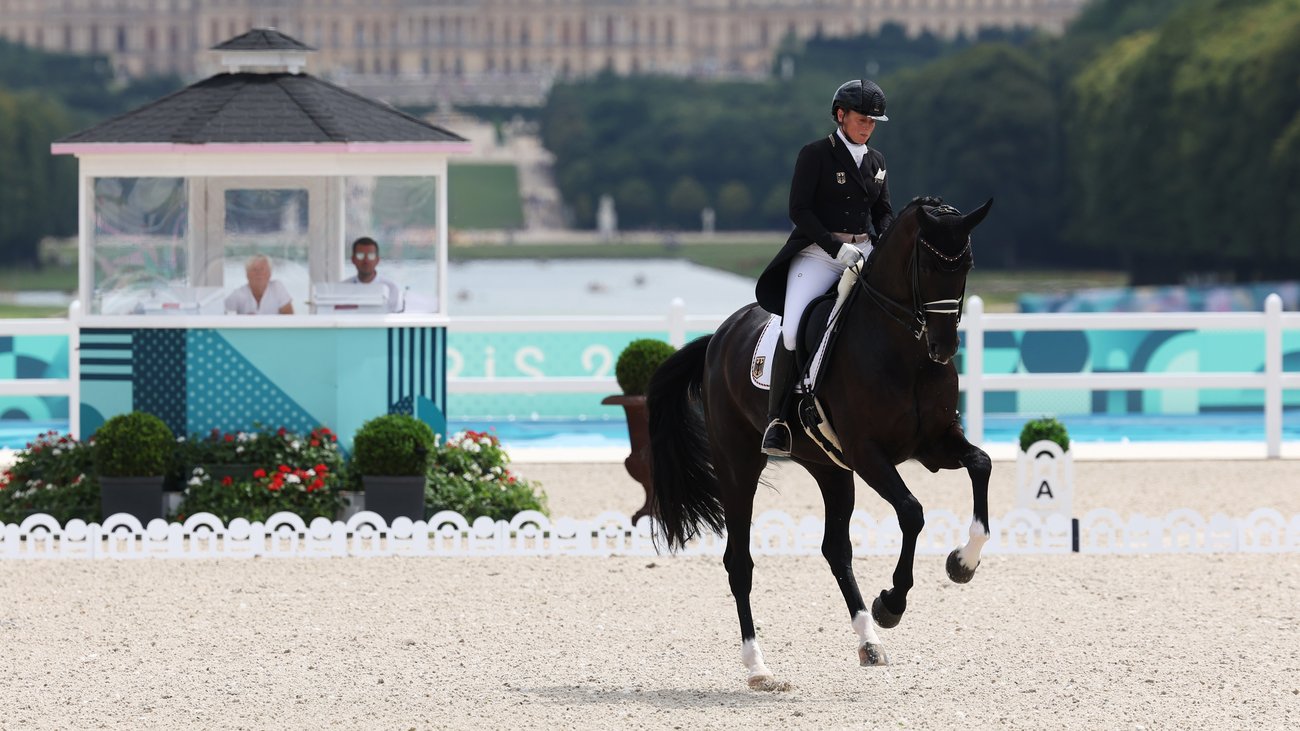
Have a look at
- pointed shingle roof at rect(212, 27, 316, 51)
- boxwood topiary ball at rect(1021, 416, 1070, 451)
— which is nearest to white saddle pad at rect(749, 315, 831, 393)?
boxwood topiary ball at rect(1021, 416, 1070, 451)

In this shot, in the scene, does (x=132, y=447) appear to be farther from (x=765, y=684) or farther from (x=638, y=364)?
(x=765, y=684)

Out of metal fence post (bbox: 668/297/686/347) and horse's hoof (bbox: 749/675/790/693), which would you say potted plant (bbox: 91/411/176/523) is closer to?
horse's hoof (bbox: 749/675/790/693)

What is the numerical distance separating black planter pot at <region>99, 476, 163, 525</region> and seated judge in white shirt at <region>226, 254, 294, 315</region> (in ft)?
3.70

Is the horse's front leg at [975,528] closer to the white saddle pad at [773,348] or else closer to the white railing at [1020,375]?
the white saddle pad at [773,348]

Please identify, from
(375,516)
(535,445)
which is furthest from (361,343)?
(535,445)

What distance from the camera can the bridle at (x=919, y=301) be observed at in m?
6.69

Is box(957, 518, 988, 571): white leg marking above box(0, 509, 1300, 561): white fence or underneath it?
above

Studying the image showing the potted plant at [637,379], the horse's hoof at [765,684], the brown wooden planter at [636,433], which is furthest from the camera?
the potted plant at [637,379]

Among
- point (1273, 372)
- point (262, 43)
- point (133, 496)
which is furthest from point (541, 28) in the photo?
point (133, 496)

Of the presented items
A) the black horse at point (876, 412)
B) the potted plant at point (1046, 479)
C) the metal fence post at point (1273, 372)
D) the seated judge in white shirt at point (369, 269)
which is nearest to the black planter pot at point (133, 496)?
the seated judge in white shirt at point (369, 269)

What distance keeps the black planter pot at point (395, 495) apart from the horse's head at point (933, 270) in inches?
178

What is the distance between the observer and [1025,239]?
70.1m

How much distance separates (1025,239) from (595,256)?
67.6ft

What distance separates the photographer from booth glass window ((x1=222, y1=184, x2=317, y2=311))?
11914mm
